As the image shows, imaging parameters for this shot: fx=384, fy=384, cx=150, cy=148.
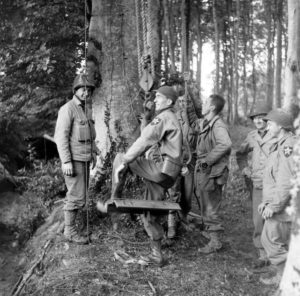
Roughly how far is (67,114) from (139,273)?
2.47 meters

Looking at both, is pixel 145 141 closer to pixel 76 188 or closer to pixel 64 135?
pixel 64 135

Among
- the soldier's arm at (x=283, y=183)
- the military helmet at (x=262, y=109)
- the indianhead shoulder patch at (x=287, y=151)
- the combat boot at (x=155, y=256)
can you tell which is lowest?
the combat boot at (x=155, y=256)

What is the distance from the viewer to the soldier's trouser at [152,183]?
4879 mm

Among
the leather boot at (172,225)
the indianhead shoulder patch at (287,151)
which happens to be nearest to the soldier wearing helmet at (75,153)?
the leather boot at (172,225)

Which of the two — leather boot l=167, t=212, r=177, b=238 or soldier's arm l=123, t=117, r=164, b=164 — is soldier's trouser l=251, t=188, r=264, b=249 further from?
soldier's arm l=123, t=117, r=164, b=164

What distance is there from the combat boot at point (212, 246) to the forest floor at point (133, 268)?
0.11 meters

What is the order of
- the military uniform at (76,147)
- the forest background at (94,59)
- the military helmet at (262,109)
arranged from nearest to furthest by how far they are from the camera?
the military uniform at (76,147) < the military helmet at (262,109) < the forest background at (94,59)

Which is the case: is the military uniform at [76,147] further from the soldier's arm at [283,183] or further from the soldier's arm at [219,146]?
the soldier's arm at [283,183]

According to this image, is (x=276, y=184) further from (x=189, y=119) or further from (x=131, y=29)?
(x=131, y=29)

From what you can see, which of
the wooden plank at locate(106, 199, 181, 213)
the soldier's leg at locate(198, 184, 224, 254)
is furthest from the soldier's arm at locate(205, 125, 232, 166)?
the wooden plank at locate(106, 199, 181, 213)

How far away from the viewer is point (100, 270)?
4.89 metres

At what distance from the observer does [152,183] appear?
5090 millimetres

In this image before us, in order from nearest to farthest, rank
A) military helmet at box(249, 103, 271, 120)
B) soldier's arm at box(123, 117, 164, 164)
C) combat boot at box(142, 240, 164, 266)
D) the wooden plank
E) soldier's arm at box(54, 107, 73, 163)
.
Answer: the wooden plank, soldier's arm at box(123, 117, 164, 164), combat boot at box(142, 240, 164, 266), soldier's arm at box(54, 107, 73, 163), military helmet at box(249, 103, 271, 120)

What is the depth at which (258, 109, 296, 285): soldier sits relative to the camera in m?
4.32
